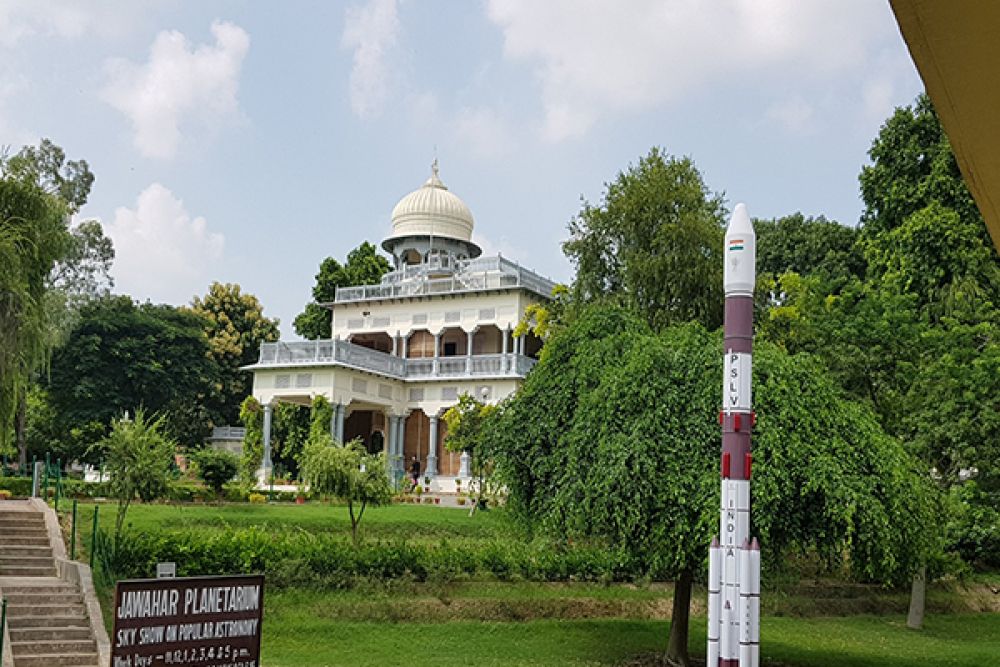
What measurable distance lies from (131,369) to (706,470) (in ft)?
116

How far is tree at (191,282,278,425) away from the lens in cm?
5166

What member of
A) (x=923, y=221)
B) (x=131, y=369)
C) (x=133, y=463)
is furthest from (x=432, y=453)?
(x=133, y=463)

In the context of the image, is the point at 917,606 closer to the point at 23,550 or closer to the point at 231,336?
the point at 23,550

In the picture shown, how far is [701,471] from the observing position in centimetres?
1562

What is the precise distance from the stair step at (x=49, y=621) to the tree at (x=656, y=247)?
50.8 feet

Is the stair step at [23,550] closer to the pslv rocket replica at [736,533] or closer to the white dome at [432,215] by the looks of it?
the pslv rocket replica at [736,533]

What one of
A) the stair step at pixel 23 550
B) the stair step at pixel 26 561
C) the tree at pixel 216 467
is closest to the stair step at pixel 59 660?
the stair step at pixel 26 561

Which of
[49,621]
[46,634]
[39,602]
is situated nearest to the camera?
[46,634]

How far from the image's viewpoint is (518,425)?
18359 mm

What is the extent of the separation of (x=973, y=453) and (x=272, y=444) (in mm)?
26899

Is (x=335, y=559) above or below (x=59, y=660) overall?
above

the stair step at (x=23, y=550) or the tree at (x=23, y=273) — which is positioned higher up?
the tree at (x=23, y=273)

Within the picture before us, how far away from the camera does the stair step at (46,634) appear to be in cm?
1495

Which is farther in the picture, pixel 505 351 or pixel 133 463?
pixel 505 351
